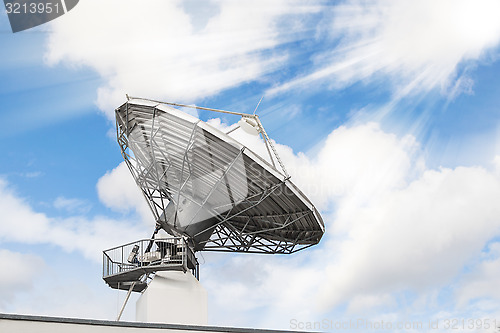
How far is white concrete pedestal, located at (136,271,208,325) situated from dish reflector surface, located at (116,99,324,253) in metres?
2.00

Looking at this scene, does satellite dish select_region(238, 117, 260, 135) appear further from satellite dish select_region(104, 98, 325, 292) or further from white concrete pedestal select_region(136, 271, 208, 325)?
white concrete pedestal select_region(136, 271, 208, 325)

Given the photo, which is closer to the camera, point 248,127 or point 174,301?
point 248,127

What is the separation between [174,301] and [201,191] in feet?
16.7

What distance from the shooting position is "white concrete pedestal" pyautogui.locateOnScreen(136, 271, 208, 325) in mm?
29438

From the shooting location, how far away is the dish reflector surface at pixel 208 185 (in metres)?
25.9

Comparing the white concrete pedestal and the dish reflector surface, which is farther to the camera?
the white concrete pedestal

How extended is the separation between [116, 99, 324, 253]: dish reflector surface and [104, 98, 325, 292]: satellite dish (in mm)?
40

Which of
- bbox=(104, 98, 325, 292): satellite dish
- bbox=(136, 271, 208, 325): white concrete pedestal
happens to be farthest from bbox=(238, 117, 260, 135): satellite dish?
bbox=(136, 271, 208, 325): white concrete pedestal

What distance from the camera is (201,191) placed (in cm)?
2930

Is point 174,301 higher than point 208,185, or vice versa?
point 208,185

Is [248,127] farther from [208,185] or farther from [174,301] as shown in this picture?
[174,301]

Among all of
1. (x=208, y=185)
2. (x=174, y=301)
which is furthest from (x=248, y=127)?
(x=174, y=301)

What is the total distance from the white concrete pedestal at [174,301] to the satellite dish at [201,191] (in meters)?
0.75

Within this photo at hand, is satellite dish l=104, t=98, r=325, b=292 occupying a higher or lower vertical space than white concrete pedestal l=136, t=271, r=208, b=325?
higher
